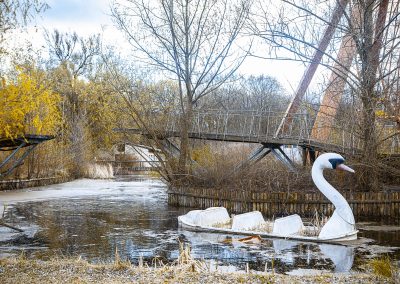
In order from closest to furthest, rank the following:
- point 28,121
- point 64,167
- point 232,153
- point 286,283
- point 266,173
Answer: point 286,283 < point 266,173 < point 232,153 < point 28,121 < point 64,167

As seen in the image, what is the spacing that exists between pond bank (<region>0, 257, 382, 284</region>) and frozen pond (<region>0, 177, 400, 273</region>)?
1129mm

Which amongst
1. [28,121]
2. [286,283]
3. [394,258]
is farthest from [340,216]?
[28,121]

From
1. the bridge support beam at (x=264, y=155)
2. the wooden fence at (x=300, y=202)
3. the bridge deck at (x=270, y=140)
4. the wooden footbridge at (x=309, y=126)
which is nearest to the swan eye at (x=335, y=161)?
the wooden footbridge at (x=309, y=126)

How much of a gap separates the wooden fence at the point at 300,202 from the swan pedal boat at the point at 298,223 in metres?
3.68

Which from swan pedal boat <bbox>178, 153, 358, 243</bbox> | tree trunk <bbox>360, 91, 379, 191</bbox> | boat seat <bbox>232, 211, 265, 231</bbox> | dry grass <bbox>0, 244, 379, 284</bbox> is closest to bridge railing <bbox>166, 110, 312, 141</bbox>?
tree trunk <bbox>360, 91, 379, 191</bbox>

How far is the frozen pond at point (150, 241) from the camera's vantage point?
9.73 metres

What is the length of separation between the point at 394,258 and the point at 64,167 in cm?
2477

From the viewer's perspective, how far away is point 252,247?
10.9 metres

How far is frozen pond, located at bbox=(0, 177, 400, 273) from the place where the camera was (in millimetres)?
9734

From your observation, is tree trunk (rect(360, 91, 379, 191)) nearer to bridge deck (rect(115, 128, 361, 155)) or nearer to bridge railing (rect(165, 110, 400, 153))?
bridge railing (rect(165, 110, 400, 153))

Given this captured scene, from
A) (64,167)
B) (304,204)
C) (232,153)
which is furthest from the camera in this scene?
(64,167)

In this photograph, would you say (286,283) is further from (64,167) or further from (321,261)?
(64,167)

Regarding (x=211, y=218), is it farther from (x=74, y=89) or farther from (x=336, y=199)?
(x=74, y=89)

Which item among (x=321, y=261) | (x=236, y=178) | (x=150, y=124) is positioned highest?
(x=150, y=124)
